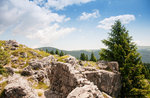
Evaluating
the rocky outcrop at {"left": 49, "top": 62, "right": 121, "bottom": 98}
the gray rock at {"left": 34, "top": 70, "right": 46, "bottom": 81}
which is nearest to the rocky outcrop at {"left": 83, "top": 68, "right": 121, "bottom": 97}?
the rocky outcrop at {"left": 49, "top": 62, "right": 121, "bottom": 98}

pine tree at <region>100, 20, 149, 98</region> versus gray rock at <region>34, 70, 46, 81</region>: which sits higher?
pine tree at <region>100, 20, 149, 98</region>

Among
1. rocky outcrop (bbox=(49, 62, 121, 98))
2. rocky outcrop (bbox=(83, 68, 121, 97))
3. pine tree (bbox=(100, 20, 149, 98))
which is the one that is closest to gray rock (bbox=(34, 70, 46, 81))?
rocky outcrop (bbox=(49, 62, 121, 98))

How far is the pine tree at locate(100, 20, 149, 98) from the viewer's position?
17547 mm

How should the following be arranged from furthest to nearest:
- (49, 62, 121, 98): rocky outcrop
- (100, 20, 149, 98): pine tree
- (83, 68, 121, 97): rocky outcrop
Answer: (100, 20, 149, 98): pine tree < (83, 68, 121, 97): rocky outcrop < (49, 62, 121, 98): rocky outcrop

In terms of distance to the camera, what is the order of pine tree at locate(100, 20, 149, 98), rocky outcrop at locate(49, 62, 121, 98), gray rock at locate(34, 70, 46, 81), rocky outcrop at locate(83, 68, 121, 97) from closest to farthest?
rocky outcrop at locate(49, 62, 121, 98) → rocky outcrop at locate(83, 68, 121, 97) → pine tree at locate(100, 20, 149, 98) → gray rock at locate(34, 70, 46, 81)

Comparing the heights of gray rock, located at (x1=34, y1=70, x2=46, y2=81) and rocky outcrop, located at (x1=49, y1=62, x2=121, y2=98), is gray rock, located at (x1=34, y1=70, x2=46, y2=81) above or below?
below

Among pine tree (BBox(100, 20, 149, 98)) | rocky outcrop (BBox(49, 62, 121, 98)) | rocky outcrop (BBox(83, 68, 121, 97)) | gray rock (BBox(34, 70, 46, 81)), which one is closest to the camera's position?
rocky outcrop (BBox(49, 62, 121, 98))

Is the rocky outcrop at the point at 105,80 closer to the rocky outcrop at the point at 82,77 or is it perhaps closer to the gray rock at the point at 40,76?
the rocky outcrop at the point at 82,77

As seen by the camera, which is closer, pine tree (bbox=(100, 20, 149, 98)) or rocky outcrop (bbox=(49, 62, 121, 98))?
rocky outcrop (bbox=(49, 62, 121, 98))

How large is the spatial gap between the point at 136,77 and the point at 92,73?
1039cm

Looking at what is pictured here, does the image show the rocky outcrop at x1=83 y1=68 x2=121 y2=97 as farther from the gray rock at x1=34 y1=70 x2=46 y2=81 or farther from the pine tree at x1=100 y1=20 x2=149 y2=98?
the gray rock at x1=34 y1=70 x2=46 y2=81

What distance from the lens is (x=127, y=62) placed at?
19.1m

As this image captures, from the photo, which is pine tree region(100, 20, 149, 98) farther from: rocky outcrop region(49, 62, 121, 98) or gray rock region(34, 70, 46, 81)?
gray rock region(34, 70, 46, 81)

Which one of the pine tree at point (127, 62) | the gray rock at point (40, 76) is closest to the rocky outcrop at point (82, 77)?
the pine tree at point (127, 62)
